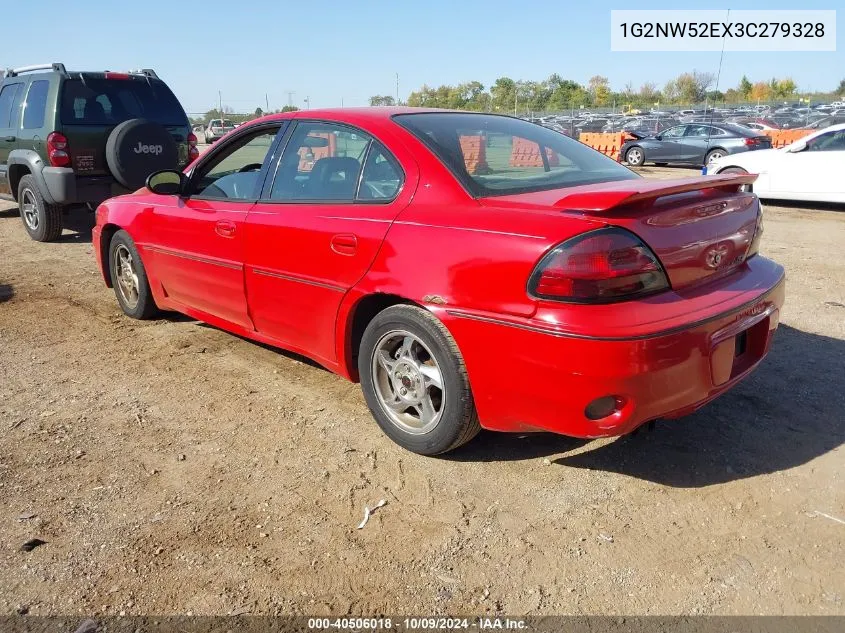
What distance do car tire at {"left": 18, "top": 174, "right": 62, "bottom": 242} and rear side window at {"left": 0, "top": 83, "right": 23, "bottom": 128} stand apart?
815 millimetres

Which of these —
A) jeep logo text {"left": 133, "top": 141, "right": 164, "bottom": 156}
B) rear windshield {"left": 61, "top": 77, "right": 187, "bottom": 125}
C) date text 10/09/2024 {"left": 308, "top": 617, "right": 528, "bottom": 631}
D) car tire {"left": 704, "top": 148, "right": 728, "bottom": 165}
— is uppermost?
rear windshield {"left": 61, "top": 77, "right": 187, "bottom": 125}

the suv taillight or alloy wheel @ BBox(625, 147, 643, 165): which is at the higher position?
the suv taillight

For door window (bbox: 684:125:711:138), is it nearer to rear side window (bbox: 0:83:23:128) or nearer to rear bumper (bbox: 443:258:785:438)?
rear side window (bbox: 0:83:23:128)

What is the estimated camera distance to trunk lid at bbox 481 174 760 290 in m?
2.54

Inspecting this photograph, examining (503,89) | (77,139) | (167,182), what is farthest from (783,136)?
(503,89)

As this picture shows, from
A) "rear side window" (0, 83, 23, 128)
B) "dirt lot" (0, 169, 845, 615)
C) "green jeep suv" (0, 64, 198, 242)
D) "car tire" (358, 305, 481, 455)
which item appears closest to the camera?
"dirt lot" (0, 169, 845, 615)

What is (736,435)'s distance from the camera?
3.28 meters

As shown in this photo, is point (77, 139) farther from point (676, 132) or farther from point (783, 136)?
point (783, 136)

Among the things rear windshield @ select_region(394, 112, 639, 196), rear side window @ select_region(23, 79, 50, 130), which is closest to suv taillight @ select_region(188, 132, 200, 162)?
rear side window @ select_region(23, 79, 50, 130)

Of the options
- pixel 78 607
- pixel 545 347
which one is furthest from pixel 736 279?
pixel 78 607

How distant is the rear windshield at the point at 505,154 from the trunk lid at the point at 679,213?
17cm

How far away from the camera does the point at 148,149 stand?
7531 millimetres

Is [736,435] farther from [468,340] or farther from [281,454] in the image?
[281,454]

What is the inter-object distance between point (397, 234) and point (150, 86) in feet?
22.9
